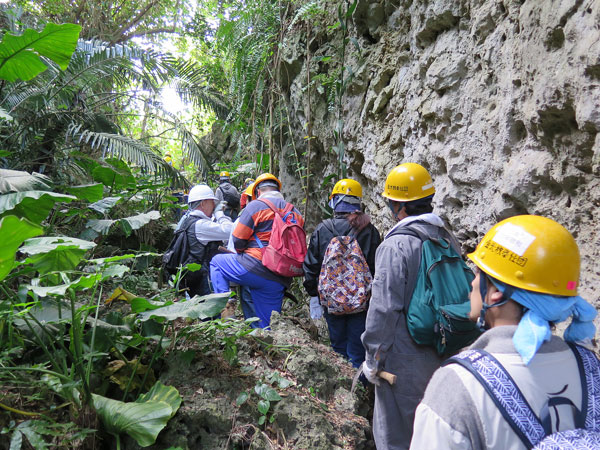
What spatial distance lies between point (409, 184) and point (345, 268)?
4.53 ft

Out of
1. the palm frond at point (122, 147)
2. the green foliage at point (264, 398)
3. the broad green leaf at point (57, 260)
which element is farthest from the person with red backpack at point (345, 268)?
the palm frond at point (122, 147)

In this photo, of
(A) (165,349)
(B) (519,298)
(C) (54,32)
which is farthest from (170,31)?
(B) (519,298)

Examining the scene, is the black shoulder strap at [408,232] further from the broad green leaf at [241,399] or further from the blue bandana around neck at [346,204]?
the blue bandana around neck at [346,204]

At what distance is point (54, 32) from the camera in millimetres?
3781

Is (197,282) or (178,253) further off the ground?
(178,253)

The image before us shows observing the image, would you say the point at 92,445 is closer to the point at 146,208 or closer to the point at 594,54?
the point at 594,54

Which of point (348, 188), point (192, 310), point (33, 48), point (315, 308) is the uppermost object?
point (33, 48)

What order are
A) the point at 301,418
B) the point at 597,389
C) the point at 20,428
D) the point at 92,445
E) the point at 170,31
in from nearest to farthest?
the point at 597,389, the point at 20,428, the point at 92,445, the point at 301,418, the point at 170,31

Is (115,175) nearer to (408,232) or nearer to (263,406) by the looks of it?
(263,406)

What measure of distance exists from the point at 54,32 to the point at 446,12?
12.0ft

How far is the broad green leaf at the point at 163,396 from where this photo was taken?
221 cm

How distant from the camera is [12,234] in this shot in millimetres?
1564

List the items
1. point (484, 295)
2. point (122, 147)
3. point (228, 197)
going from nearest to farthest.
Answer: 1. point (484, 295)
2. point (122, 147)
3. point (228, 197)

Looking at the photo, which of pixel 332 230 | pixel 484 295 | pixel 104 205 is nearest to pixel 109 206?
pixel 104 205
